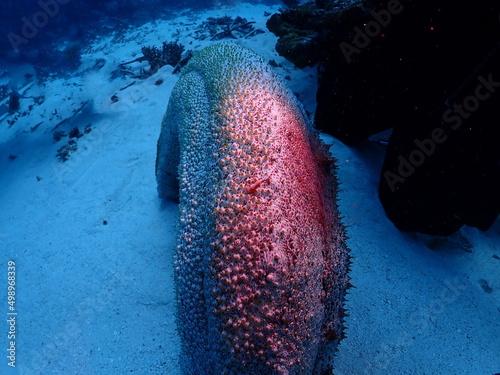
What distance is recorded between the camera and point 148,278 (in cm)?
337

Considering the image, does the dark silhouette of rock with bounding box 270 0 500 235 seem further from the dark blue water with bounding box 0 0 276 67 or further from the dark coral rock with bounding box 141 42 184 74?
the dark blue water with bounding box 0 0 276 67

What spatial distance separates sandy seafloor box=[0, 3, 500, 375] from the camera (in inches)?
101

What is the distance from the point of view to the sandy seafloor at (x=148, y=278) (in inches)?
101

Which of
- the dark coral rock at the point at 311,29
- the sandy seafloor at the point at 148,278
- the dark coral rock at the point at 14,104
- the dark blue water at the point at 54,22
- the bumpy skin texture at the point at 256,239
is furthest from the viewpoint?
the dark blue water at the point at 54,22

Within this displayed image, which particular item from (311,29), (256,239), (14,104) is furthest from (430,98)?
(14,104)

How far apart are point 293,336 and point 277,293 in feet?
0.98

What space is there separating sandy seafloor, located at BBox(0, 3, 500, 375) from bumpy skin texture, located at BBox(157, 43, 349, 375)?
1.05 metres

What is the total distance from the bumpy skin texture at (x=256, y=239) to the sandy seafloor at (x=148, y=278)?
3.45 feet

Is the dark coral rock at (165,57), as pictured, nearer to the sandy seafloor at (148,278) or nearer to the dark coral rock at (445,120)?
the sandy seafloor at (148,278)

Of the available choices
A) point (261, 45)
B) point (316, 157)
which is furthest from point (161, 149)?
point (261, 45)

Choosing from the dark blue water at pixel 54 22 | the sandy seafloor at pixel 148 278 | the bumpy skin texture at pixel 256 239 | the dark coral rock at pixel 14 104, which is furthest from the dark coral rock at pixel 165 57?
the dark blue water at pixel 54 22

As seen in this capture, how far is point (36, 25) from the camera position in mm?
15367

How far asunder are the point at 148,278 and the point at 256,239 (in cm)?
264

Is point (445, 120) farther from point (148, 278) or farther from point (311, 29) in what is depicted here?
point (148, 278)
